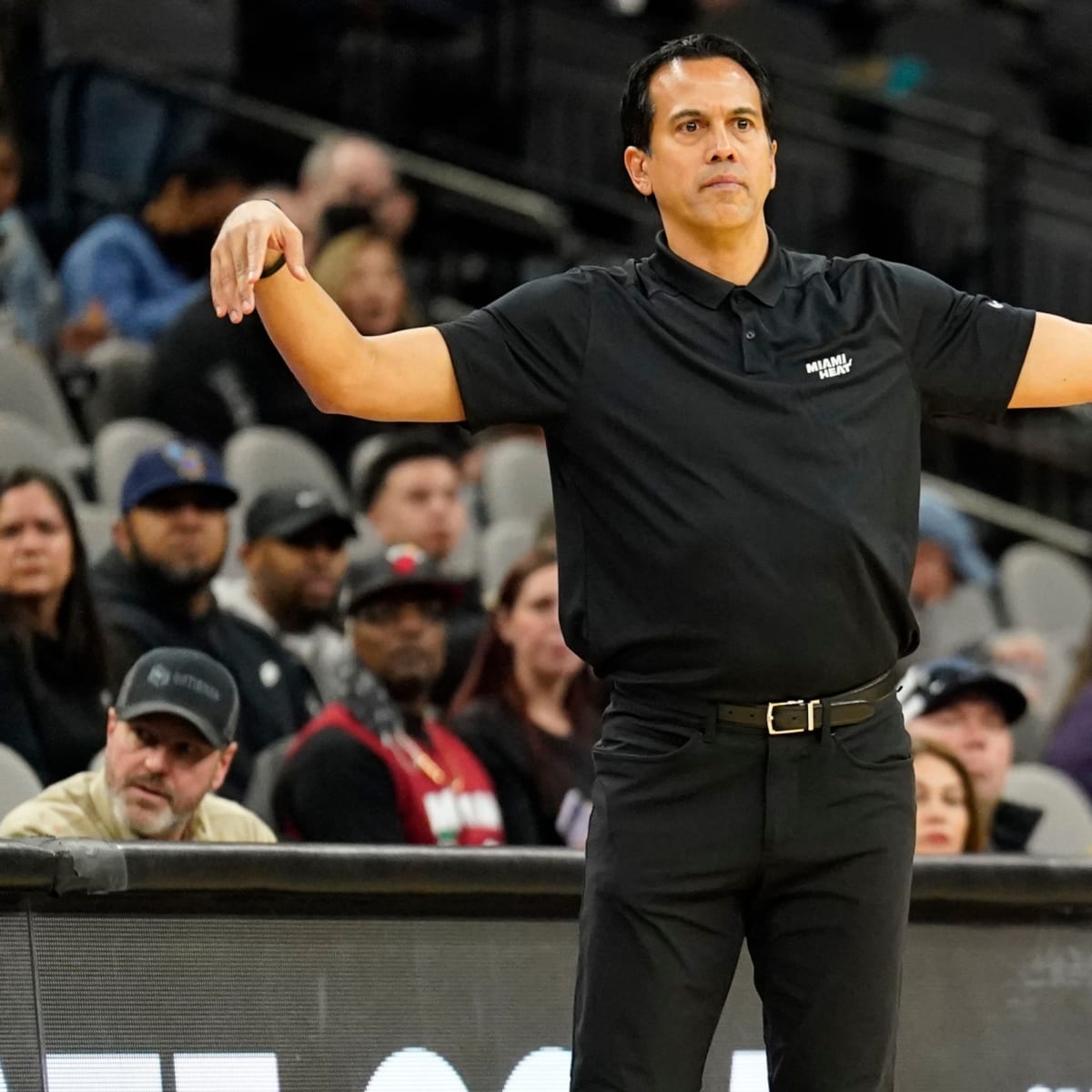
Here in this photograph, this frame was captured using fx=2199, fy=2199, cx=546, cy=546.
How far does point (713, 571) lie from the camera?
9.01 ft

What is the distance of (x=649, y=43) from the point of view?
1242 cm

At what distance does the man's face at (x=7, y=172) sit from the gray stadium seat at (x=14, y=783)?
3775 mm

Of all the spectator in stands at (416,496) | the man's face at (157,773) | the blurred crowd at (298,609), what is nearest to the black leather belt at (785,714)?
the blurred crowd at (298,609)

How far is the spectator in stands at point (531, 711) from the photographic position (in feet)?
18.3

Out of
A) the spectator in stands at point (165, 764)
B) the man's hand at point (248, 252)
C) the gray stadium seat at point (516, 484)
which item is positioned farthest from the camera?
the gray stadium seat at point (516, 484)

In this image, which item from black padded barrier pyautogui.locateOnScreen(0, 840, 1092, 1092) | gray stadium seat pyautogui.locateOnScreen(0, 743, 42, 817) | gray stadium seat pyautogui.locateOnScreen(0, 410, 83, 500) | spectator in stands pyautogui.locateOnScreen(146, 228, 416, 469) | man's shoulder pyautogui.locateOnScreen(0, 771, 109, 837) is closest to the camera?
black padded barrier pyautogui.locateOnScreen(0, 840, 1092, 1092)

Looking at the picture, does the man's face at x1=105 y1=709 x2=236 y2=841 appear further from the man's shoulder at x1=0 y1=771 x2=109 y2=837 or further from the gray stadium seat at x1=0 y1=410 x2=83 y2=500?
the gray stadium seat at x1=0 y1=410 x2=83 y2=500

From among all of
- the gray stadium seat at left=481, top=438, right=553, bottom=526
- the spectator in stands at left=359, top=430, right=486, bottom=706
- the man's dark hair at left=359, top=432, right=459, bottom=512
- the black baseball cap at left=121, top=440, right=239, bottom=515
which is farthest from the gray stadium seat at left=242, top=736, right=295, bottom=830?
the gray stadium seat at left=481, top=438, right=553, bottom=526

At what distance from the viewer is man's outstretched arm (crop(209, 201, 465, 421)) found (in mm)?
2639

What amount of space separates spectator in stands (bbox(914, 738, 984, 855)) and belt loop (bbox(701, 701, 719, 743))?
2496mm

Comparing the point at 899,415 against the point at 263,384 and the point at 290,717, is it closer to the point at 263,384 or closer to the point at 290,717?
the point at 290,717

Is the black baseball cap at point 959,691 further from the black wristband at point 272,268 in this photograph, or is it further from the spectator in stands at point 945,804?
the black wristband at point 272,268

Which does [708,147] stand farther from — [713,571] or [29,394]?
[29,394]

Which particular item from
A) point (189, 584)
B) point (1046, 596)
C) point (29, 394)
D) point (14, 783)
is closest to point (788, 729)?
point (14, 783)
